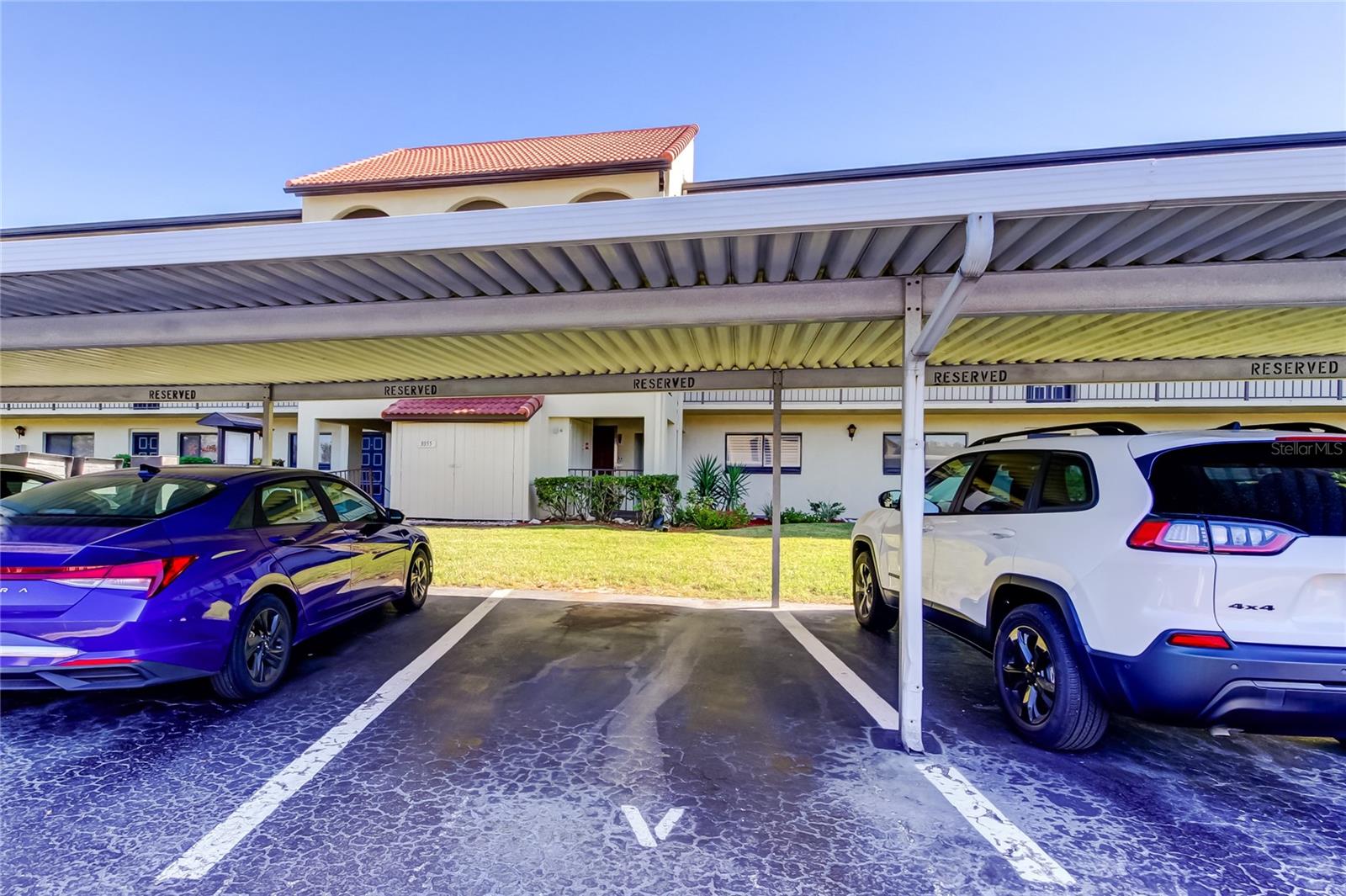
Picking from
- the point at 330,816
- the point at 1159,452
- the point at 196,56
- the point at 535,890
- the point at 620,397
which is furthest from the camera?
the point at 620,397

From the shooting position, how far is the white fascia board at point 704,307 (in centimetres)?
358

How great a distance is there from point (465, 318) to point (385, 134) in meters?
16.9

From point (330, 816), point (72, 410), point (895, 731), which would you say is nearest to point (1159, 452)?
point (895, 731)

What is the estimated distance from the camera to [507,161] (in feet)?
53.2

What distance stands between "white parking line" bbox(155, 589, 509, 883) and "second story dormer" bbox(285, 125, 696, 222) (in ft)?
41.4

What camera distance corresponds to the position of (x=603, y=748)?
11.0 ft

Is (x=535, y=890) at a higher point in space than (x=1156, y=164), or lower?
lower

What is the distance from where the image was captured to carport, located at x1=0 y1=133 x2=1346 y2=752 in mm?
2854

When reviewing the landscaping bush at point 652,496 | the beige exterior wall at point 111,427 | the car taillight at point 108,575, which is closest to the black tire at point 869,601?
the car taillight at point 108,575

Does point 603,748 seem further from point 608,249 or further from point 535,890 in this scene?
point 608,249

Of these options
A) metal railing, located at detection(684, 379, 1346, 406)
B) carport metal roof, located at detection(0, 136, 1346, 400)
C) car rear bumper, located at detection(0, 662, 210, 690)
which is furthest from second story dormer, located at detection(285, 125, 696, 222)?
car rear bumper, located at detection(0, 662, 210, 690)

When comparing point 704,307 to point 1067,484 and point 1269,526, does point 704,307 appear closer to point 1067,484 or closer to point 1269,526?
point 1067,484

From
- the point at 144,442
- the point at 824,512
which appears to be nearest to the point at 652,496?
the point at 824,512

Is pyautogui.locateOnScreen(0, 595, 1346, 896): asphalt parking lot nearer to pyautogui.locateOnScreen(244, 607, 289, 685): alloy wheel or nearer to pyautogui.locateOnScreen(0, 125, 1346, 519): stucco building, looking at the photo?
pyautogui.locateOnScreen(244, 607, 289, 685): alloy wheel
